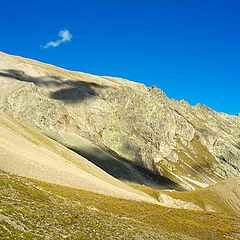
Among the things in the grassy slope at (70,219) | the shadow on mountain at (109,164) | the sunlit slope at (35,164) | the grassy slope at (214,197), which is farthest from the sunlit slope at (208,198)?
the grassy slope at (70,219)

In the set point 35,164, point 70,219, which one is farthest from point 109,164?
point 70,219

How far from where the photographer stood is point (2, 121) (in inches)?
3957

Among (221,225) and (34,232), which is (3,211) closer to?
(34,232)

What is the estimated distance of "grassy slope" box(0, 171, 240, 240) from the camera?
28156 millimetres

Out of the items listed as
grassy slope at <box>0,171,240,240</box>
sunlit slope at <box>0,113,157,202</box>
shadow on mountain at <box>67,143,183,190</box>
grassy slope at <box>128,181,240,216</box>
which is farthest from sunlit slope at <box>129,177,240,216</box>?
grassy slope at <box>0,171,240,240</box>

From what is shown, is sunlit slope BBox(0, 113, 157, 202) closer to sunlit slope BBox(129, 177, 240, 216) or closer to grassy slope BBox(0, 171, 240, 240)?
grassy slope BBox(0, 171, 240, 240)

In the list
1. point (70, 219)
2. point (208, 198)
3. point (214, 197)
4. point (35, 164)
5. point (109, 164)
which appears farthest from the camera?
point (109, 164)

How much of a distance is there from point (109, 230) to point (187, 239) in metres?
15.3

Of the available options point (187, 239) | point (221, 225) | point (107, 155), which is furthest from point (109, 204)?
point (107, 155)

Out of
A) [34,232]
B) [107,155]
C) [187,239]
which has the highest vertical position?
[107,155]

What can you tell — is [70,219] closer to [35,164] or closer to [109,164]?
[35,164]

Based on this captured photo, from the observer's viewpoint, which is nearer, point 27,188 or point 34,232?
point 34,232

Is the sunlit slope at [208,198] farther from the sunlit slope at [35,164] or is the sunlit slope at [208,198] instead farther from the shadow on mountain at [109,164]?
the sunlit slope at [35,164]

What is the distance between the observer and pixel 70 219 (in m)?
35.1
